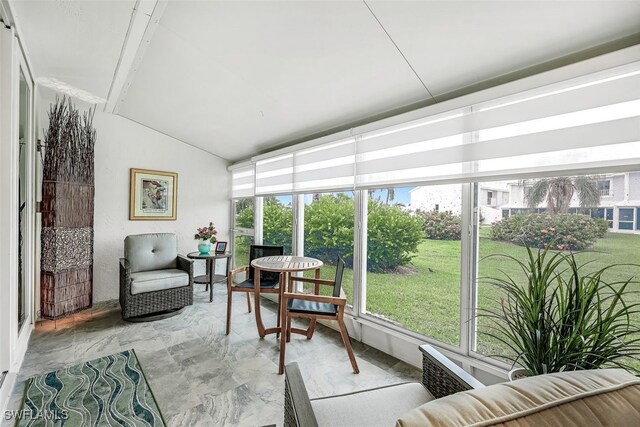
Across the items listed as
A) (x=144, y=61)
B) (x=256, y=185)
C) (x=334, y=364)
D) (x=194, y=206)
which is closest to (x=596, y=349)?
(x=334, y=364)

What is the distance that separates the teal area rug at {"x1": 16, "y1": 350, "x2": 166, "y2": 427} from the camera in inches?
65.6

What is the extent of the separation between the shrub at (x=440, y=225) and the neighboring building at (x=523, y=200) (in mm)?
66

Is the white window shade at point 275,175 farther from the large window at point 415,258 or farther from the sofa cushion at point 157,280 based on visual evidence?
the sofa cushion at point 157,280

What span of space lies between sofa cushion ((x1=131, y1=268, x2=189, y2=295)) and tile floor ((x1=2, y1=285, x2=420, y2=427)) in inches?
14.5

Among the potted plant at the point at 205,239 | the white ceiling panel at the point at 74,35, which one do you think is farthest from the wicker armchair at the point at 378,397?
the potted plant at the point at 205,239

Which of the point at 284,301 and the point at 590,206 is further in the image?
the point at 284,301

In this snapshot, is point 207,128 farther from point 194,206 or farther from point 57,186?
point 57,186

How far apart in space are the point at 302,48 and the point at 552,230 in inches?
82.3

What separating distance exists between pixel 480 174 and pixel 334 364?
184 centimetres

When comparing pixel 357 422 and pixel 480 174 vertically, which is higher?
pixel 480 174

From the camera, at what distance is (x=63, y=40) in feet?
7.56

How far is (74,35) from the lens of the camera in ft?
7.40

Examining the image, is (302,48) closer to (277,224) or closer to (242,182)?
(277,224)

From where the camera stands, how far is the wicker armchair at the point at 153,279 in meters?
3.12
